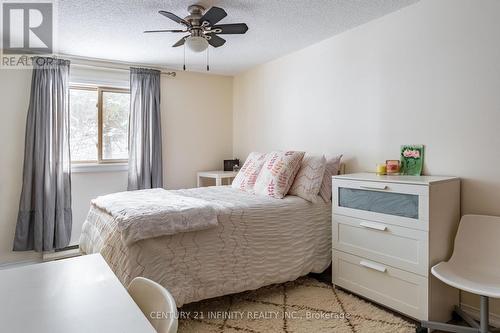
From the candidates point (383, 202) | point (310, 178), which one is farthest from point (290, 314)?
point (310, 178)

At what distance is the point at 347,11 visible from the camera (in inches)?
99.3

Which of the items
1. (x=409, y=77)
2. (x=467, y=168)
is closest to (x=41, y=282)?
(x=467, y=168)

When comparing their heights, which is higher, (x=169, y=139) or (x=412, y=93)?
(x=412, y=93)

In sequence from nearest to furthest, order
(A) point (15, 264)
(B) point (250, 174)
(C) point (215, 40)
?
(C) point (215, 40), (B) point (250, 174), (A) point (15, 264)

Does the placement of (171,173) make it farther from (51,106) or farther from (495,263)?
(495,263)

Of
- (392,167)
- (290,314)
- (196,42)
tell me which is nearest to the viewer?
(290,314)

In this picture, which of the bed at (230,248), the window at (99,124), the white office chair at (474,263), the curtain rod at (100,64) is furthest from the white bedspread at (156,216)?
the curtain rod at (100,64)

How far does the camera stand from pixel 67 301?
2.77 feet

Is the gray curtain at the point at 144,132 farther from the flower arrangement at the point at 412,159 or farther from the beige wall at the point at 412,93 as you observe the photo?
the flower arrangement at the point at 412,159

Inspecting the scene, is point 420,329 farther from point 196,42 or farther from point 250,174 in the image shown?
point 196,42

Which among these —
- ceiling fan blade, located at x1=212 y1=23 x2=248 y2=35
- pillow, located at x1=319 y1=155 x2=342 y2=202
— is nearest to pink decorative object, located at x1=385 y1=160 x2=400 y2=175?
pillow, located at x1=319 y1=155 x2=342 y2=202

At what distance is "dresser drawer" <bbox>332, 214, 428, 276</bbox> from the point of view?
1993 millimetres

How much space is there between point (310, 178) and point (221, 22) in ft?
5.14

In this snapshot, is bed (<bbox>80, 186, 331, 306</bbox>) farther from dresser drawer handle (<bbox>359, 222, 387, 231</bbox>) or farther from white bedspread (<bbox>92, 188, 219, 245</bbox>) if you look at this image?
dresser drawer handle (<bbox>359, 222, 387, 231</bbox>)
